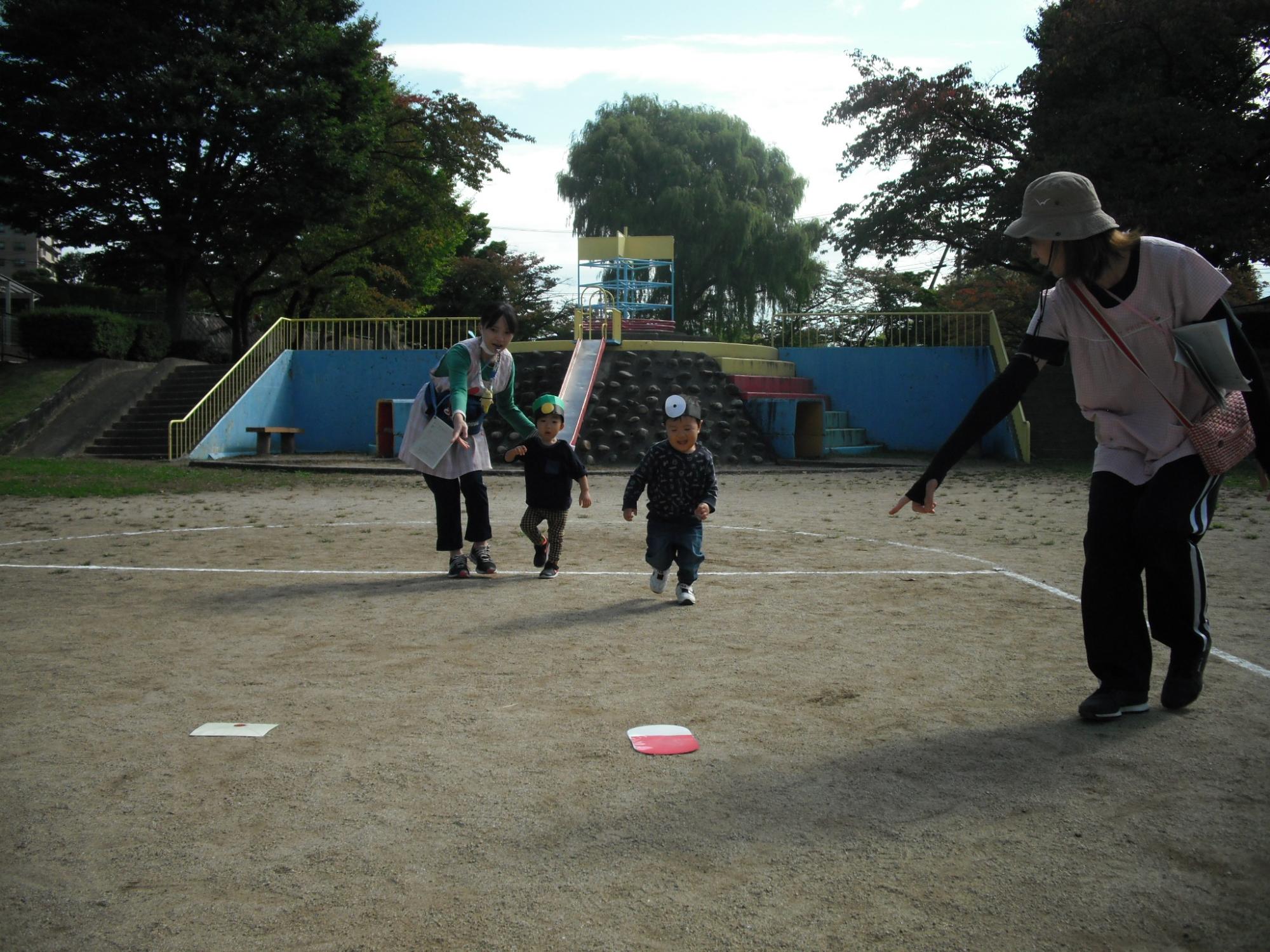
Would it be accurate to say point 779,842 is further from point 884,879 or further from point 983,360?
point 983,360

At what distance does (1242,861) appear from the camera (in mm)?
2842

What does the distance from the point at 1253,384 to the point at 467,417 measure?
552cm

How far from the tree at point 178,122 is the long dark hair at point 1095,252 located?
1115 inches

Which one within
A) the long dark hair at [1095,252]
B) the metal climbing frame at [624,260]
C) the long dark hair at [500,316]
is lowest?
the long dark hair at [1095,252]

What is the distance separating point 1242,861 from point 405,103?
36.2 m

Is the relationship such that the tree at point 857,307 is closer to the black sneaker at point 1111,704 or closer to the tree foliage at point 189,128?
the tree foliage at point 189,128

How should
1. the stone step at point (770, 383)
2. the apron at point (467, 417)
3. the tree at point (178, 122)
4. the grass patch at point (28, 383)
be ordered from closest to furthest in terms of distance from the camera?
1. the apron at point (467, 417)
2. the grass patch at point (28, 383)
3. the stone step at point (770, 383)
4. the tree at point (178, 122)

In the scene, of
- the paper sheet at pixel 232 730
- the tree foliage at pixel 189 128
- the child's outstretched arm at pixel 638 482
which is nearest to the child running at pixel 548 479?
the child's outstretched arm at pixel 638 482

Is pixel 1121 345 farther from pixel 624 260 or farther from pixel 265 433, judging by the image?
pixel 624 260

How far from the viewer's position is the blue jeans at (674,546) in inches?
280

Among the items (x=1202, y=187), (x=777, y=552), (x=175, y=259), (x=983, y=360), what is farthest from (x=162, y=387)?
(x=1202, y=187)

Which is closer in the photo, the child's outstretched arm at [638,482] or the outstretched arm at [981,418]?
the outstretched arm at [981,418]

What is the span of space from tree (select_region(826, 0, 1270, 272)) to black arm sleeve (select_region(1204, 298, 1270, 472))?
1827cm

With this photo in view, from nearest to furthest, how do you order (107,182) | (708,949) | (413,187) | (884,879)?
(708,949) → (884,879) → (107,182) → (413,187)
